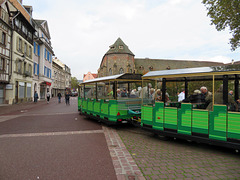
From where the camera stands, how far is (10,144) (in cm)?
533

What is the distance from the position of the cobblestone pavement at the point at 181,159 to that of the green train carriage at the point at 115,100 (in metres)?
1.85

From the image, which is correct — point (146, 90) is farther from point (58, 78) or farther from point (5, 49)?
point (58, 78)

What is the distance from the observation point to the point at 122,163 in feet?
12.8

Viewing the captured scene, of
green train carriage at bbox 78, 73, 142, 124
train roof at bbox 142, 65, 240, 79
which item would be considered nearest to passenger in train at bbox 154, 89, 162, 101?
train roof at bbox 142, 65, 240, 79

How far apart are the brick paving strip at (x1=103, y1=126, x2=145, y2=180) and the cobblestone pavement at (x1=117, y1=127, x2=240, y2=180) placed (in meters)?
0.13

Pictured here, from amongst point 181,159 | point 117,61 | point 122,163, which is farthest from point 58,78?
point 181,159

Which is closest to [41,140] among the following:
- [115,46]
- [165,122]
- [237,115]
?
[165,122]

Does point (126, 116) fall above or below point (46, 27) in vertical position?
below

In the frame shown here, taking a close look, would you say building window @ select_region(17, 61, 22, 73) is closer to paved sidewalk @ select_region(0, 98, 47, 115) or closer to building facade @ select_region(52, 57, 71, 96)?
paved sidewalk @ select_region(0, 98, 47, 115)

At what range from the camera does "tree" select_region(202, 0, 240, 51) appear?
10.4m

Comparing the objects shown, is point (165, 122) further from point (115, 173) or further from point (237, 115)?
point (115, 173)

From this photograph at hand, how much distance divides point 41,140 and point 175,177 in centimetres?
457

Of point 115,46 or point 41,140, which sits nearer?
point 41,140

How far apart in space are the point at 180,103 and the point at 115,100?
2787mm
